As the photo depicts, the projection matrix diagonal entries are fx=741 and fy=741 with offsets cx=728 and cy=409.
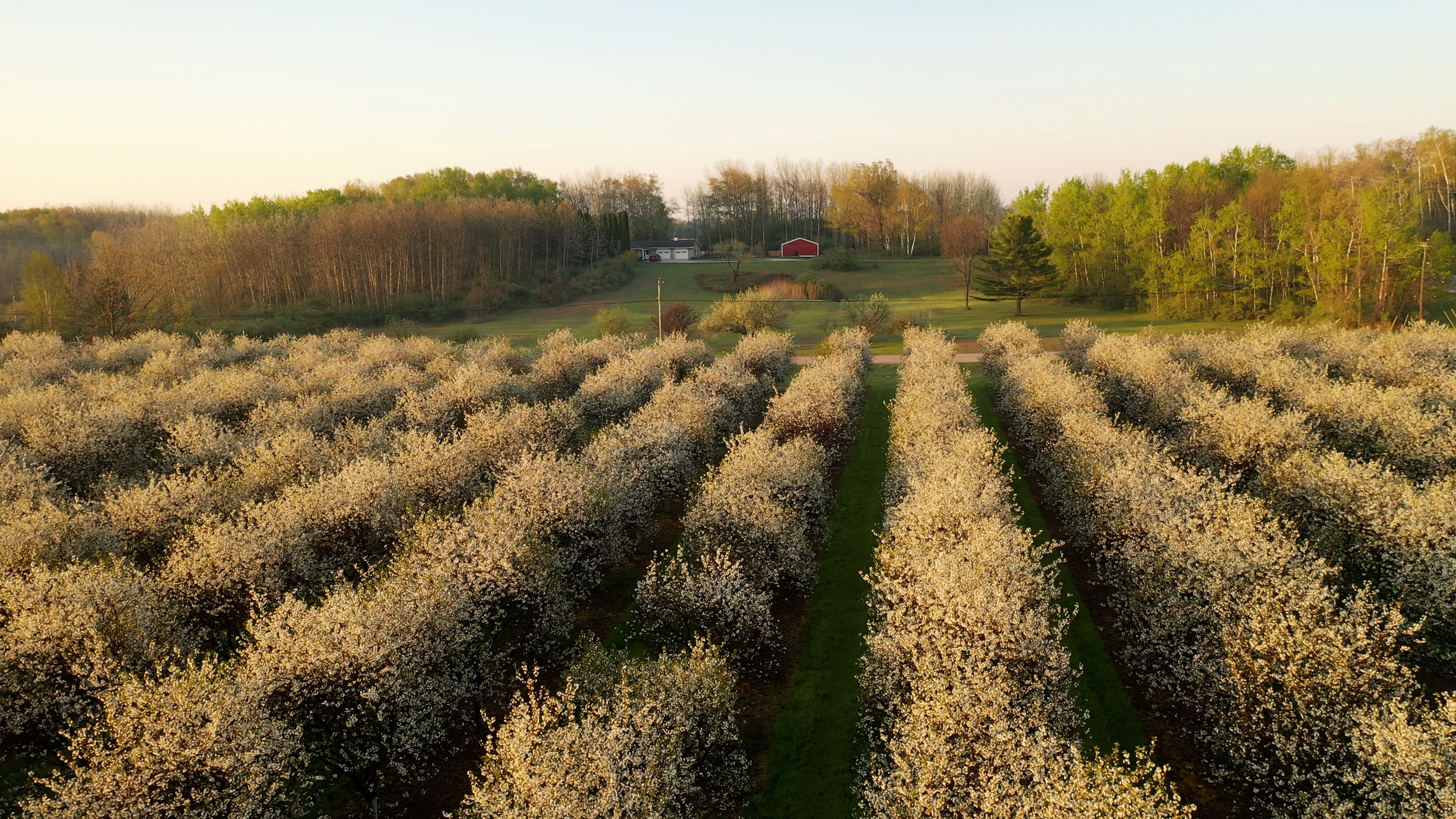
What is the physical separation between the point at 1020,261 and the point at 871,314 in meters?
23.6

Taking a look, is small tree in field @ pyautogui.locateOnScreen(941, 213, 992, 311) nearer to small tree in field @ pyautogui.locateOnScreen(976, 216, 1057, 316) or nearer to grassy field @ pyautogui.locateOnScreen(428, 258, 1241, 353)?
grassy field @ pyautogui.locateOnScreen(428, 258, 1241, 353)

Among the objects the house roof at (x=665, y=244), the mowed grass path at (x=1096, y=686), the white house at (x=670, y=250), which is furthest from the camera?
the house roof at (x=665, y=244)

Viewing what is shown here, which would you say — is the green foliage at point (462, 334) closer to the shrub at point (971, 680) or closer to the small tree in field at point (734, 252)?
the small tree in field at point (734, 252)

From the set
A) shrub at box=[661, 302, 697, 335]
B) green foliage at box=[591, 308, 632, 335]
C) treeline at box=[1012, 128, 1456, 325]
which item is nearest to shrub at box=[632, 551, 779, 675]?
green foliage at box=[591, 308, 632, 335]

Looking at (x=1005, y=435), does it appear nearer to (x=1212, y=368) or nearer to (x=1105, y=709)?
(x=1212, y=368)

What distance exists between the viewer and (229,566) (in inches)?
588

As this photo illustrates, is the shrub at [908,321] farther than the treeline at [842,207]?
No

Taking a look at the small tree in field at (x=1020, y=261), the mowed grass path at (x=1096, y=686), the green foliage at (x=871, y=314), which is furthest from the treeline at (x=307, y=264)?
the mowed grass path at (x=1096, y=686)

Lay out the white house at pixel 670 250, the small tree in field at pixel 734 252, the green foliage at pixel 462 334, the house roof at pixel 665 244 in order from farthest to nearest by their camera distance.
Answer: the house roof at pixel 665 244
the white house at pixel 670 250
the small tree in field at pixel 734 252
the green foliage at pixel 462 334

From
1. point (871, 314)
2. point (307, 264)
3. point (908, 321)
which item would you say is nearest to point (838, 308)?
point (908, 321)

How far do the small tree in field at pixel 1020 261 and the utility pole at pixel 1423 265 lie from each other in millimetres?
→ 30153

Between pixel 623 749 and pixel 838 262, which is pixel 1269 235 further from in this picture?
pixel 623 749

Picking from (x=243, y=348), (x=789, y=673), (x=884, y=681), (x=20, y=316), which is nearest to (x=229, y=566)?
(x=789, y=673)

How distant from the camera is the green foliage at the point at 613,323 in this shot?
68.9m
